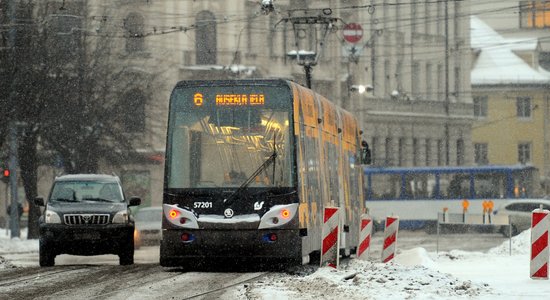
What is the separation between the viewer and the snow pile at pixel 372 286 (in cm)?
1631

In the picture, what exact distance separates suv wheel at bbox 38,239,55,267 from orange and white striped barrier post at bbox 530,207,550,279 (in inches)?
391

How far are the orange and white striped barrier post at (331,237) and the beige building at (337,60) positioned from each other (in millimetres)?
34020

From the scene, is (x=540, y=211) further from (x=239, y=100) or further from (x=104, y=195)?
(x=104, y=195)

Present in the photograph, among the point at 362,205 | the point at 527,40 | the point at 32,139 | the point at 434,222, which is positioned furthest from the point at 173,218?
the point at 527,40

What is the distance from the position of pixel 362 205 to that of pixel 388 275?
56.6 feet

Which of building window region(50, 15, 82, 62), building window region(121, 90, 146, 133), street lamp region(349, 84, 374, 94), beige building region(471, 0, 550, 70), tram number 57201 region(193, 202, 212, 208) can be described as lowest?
tram number 57201 region(193, 202, 212, 208)

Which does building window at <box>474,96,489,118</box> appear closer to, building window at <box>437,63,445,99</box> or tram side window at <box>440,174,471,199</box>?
building window at <box>437,63,445,99</box>

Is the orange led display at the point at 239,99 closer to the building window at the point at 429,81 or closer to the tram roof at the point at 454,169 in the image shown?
the tram roof at the point at 454,169

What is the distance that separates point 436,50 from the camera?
9038cm

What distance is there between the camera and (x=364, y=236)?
2800 cm

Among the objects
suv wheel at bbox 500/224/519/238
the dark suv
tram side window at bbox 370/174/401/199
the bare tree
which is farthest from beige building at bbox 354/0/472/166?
the dark suv

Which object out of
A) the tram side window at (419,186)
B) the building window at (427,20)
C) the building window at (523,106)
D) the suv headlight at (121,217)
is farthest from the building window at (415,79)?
the suv headlight at (121,217)

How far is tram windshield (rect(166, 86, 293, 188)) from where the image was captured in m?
22.2

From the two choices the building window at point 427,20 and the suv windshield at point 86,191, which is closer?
the suv windshield at point 86,191
